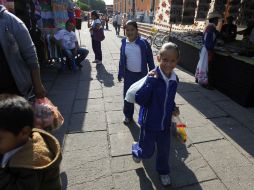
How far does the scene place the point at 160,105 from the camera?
252 centimetres

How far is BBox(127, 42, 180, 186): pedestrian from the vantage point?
2.39 m

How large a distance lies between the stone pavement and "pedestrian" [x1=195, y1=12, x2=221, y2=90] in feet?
1.31

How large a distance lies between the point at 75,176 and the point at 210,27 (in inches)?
186

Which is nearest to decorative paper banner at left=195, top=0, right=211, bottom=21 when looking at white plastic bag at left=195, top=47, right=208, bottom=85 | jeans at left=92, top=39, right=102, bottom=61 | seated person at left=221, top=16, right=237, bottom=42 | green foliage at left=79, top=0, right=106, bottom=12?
seated person at left=221, top=16, right=237, bottom=42

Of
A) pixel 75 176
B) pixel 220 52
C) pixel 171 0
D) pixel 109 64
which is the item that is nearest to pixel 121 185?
pixel 75 176

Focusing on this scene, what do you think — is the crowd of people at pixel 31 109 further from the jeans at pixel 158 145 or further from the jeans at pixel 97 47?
the jeans at pixel 97 47

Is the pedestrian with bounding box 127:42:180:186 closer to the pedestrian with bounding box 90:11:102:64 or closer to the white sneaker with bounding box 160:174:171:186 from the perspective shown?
the white sneaker with bounding box 160:174:171:186

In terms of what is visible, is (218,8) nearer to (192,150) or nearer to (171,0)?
(171,0)

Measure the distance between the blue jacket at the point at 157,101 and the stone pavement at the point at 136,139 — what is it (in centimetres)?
83

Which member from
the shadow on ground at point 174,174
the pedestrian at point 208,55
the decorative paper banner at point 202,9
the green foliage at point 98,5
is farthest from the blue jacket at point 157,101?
the green foliage at point 98,5

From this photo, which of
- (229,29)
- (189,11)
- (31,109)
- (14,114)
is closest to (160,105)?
(31,109)

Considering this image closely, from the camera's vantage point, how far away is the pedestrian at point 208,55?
5.90m

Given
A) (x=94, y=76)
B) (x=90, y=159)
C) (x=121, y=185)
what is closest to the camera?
(x=121, y=185)

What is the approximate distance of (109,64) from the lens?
28.8ft
